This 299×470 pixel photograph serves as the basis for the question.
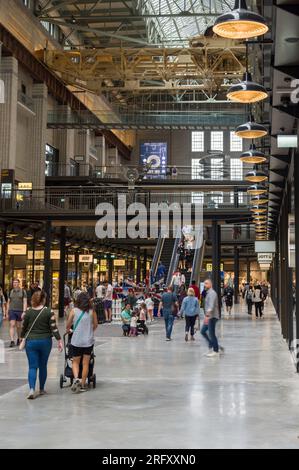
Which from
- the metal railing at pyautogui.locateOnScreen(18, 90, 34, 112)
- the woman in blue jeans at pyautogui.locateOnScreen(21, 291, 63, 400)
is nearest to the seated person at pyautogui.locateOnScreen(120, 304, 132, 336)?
the woman in blue jeans at pyautogui.locateOnScreen(21, 291, 63, 400)

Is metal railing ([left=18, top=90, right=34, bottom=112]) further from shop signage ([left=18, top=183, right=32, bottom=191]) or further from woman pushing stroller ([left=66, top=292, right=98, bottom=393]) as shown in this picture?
woman pushing stroller ([left=66, top=292, right=98, bottom=393])

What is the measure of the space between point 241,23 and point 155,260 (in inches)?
1311

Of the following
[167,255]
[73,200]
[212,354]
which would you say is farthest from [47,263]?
[212,354]

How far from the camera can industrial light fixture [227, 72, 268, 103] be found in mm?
8531

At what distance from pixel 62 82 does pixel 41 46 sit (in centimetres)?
410

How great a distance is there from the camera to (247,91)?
336 inches

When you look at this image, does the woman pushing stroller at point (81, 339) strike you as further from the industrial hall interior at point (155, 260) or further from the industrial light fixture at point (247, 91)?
the industrial light fixture at point (247, 91)

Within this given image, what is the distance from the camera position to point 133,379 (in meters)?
11.6

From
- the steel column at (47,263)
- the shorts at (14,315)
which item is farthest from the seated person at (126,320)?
the steel column at (47,263)

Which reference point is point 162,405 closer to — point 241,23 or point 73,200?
point 241,23

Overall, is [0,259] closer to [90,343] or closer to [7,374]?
[7,374]

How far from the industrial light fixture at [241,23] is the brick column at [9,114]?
28.6 metres

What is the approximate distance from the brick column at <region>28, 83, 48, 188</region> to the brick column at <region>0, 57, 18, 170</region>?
408 cm
